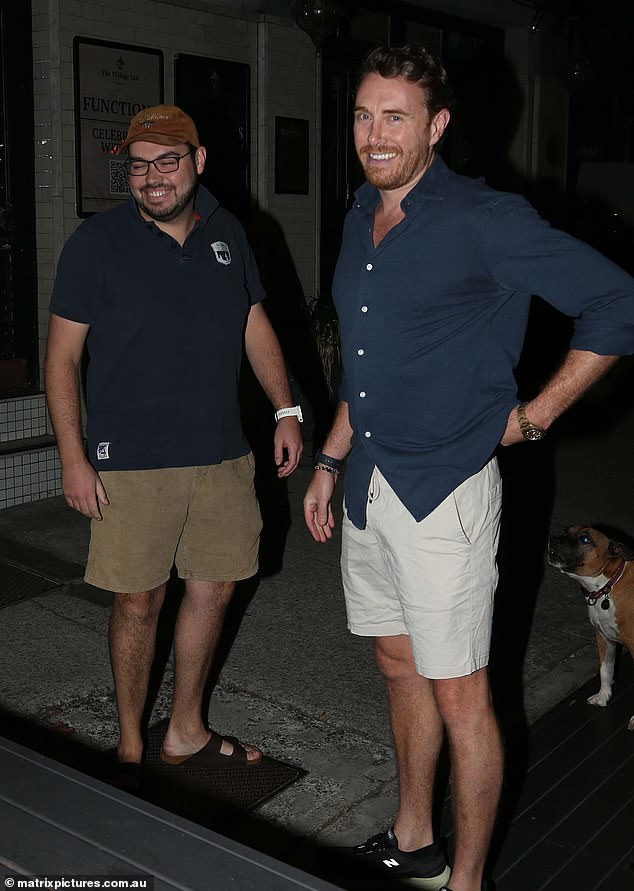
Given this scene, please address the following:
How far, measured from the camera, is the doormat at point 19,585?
5055 millimetres

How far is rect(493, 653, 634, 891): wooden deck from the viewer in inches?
118

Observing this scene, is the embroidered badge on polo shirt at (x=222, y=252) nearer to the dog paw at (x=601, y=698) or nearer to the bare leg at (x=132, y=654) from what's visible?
the bare leg at (x=132, y=654)

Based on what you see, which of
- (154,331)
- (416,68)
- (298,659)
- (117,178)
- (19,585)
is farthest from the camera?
(117,178)

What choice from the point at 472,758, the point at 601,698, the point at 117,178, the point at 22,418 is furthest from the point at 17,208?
the point at 472,758

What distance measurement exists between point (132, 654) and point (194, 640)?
0.75ft

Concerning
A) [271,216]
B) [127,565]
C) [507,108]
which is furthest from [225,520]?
[507,108]

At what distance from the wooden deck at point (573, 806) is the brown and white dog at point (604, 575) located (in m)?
0.19

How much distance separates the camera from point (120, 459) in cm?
325

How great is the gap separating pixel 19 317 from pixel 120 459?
13.2 feet

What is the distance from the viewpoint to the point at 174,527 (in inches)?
132

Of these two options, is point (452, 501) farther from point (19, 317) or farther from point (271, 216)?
point (271, 216)

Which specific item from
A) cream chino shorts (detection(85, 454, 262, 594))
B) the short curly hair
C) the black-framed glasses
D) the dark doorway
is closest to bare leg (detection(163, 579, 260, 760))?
cream chino shorts (detection(85, 454, 262, 594))

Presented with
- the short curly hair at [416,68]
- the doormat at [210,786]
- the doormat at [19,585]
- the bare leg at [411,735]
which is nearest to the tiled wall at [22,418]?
the doormat at [19,585]

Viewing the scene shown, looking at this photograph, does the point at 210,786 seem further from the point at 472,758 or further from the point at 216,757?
the point at 472,758
